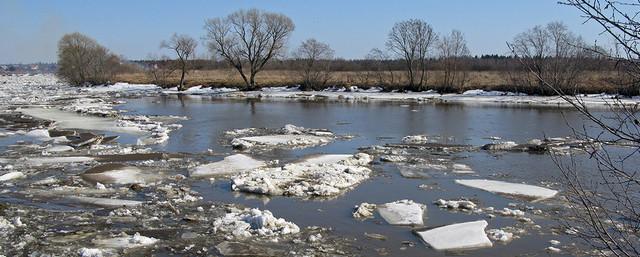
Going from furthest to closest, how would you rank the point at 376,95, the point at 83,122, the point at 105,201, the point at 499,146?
1. the point at 376,95
2. the point at 83,122
3. the point at 499,146
4. the point at 105,201

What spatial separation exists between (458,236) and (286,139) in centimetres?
1195

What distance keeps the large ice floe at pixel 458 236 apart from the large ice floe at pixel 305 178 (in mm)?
3254

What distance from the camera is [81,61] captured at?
80.2 metres

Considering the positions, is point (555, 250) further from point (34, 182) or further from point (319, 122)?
point (319, 122)

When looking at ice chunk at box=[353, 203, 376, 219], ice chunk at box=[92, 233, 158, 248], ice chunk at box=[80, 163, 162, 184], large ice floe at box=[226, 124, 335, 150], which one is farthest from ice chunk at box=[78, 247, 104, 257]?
large ice floe at box=[226, 124, 335, 150]

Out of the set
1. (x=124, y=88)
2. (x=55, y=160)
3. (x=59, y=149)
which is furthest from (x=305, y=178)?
(x=124, y=88)

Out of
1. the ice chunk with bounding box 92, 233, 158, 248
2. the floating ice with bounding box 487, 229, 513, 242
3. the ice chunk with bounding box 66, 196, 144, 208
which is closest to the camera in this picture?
the ice chunk with bounding box 92, 233, 158, 248

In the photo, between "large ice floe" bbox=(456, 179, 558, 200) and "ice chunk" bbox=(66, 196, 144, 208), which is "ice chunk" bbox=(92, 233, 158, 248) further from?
"large ice floe" bbox=(456, 179, 558, 200)

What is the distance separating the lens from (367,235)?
29.0 feet

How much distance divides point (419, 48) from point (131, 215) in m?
48.1

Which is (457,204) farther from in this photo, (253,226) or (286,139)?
(286,139)

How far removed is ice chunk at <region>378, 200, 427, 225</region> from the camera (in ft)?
31.3

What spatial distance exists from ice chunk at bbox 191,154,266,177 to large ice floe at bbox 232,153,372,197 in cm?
54

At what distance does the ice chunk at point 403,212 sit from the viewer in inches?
375
